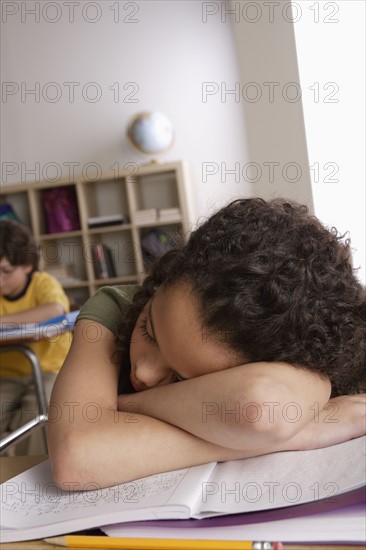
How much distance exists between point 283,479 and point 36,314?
8.45 feet

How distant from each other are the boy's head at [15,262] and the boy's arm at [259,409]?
2.73 m

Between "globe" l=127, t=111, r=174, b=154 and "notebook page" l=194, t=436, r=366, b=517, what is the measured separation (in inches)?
197

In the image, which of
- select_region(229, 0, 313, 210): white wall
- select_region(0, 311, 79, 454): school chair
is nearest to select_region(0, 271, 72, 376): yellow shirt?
select_region(0, 311, 79, 454): school chair

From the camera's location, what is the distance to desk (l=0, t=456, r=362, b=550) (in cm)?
55

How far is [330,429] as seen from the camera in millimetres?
748

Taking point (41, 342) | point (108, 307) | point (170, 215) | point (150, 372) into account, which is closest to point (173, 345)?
point (150, 372)

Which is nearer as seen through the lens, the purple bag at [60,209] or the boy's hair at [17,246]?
the boy's hair at [17,246]

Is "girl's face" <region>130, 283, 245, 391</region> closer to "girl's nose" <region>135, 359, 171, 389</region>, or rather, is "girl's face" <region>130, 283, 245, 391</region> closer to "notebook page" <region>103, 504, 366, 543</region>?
"girl's nose" <region>135, 359, 171, 389</region>

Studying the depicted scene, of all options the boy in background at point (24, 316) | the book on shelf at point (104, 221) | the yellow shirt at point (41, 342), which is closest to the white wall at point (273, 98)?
the boy in background at point (24, 316)

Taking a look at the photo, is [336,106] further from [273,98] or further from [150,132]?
[150,132]

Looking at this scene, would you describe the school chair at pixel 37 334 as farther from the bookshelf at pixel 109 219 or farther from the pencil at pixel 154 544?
the bookshelf at pixel 109 219

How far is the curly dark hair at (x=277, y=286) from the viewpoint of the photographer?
73 centimetres

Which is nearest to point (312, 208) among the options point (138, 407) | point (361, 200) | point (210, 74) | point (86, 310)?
point (361, 200)

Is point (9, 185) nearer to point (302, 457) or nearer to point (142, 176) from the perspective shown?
point (142, 176)
